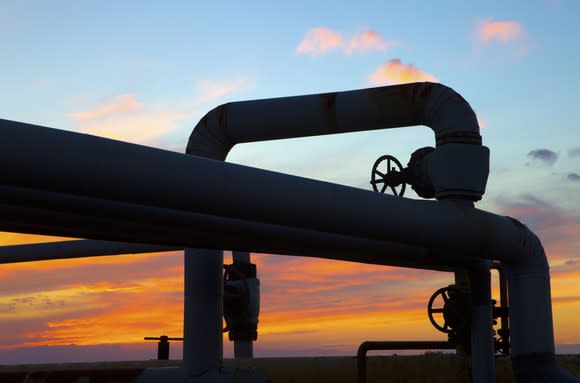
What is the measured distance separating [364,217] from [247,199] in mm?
1440

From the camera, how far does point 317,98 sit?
9.39 metres

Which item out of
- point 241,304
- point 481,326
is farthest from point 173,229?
point 241,304

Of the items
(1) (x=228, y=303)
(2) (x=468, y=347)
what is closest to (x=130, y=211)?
(2) (x=468, y=347)

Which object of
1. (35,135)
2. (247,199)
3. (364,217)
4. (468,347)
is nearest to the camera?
(35,135)

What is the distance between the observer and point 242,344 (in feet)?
50.0

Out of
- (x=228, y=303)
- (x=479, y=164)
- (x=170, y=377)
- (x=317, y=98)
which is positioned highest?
(x=317, y=98)

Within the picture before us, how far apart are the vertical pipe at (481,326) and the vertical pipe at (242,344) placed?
630cm

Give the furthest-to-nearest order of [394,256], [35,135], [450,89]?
1. [450,89]
2. [394,256]
3. [35,135]

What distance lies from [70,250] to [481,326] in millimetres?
8229

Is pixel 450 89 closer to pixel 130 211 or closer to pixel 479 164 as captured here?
pixel 479 164

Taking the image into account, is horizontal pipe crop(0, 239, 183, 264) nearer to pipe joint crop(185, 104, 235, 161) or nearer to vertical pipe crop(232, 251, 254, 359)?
vertical pipe crop(232, 251, 254, 359)

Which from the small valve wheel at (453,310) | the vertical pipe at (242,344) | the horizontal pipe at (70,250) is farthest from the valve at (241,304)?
the small valve wheel at (453,310)

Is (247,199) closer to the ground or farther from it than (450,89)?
closer to the ground

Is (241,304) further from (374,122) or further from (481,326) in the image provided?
(374,122)
